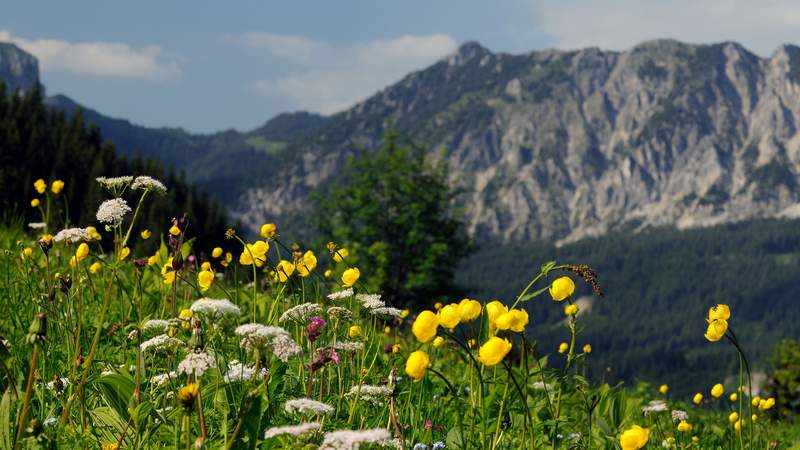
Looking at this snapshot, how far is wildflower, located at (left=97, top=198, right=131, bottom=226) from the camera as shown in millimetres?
3492

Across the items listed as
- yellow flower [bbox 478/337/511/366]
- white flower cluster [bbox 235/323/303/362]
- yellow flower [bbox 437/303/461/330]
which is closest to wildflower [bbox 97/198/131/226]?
white flower cluster [bbox 235/323/303/362]

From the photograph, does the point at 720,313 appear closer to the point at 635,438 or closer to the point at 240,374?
the point at 635,438

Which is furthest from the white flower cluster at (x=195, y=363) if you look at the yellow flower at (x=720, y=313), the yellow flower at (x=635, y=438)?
the yellow flower at (x=720, y=313)

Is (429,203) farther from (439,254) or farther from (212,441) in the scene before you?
(212,441)

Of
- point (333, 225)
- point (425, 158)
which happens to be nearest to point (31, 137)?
point (333, 225)

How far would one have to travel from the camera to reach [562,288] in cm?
312

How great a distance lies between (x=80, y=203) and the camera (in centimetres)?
5744

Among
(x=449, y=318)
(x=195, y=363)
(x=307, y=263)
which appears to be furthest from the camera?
(x=307, y=263)

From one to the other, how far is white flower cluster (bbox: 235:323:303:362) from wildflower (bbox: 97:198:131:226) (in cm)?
125

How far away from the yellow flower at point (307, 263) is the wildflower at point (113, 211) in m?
1.19

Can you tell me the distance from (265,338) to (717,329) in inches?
82.7

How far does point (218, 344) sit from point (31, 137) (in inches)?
2738

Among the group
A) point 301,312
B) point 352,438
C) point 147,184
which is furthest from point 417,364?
point 147,184

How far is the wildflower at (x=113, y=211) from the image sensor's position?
3492mm
